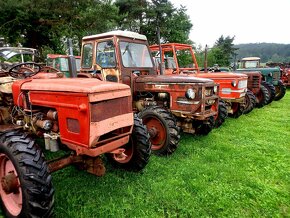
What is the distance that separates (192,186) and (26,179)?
1.96m

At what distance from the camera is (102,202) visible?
2814mm

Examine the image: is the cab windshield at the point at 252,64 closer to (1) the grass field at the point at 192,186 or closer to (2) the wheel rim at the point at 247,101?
(2) the wheel rim at the point at 247,101

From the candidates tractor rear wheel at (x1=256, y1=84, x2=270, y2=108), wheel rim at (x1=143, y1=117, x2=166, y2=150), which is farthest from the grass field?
tractor rear wheel at (x1=256, y1=84, x2=270, y2=108)

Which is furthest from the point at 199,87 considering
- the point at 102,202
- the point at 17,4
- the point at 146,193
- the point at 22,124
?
the point at 17,4

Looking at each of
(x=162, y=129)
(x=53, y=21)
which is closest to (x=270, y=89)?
(x=162, y=129)

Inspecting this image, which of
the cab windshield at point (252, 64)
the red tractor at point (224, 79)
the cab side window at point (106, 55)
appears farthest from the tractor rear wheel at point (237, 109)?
the cab windshield at point (252, 64)

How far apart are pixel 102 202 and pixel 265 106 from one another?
8.32 meters

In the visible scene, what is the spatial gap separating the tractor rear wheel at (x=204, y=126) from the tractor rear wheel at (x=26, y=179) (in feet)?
10.8

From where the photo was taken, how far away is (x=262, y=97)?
29.6ft

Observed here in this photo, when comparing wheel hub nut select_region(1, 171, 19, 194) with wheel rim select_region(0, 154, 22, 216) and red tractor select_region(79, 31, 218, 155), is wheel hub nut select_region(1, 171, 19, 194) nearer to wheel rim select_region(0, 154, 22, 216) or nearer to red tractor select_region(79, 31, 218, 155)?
wheel rim select_region(0, 154, 22, 216)

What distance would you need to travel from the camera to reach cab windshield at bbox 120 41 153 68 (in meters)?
4.67

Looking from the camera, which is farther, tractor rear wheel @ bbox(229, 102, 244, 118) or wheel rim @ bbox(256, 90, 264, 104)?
wheel rim @ bbox(256, 90, 264, 104)

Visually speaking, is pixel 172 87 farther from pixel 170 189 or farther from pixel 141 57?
pixel 170 189

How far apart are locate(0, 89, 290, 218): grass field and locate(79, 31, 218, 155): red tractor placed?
0.47m
